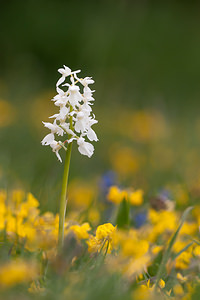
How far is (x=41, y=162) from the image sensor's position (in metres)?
3.27

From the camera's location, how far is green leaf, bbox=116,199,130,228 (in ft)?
4.97

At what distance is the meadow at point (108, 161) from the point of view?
3.43 ft

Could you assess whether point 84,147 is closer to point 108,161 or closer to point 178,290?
point 178,290

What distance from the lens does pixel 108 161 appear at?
3.79 metres

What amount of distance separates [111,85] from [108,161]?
7.21ft

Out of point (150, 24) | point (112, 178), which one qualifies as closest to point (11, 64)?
point (150, 24)

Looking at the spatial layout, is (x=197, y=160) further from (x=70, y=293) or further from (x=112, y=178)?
(x=70, y=293)

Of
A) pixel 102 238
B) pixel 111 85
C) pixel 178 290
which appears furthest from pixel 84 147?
pixel 111 85

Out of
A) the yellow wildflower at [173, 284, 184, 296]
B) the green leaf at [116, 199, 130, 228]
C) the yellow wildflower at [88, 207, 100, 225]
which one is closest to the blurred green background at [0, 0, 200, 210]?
the yellow wildflower at [88, 207, 100, 225]

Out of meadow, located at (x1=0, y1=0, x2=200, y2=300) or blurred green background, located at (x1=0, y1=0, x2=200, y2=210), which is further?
blurred green background, located at (x1=0, y1=0, x2=200, y2=210)

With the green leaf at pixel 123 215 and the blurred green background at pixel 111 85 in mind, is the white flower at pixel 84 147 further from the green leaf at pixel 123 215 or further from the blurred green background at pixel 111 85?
the blurred green background at pixel 111 85

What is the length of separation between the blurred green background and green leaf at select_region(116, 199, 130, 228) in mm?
336

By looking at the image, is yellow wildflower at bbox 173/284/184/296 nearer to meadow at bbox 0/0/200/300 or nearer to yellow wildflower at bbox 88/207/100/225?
meadow at bbox 0/0/200/300

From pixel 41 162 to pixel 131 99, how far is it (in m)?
2.82
